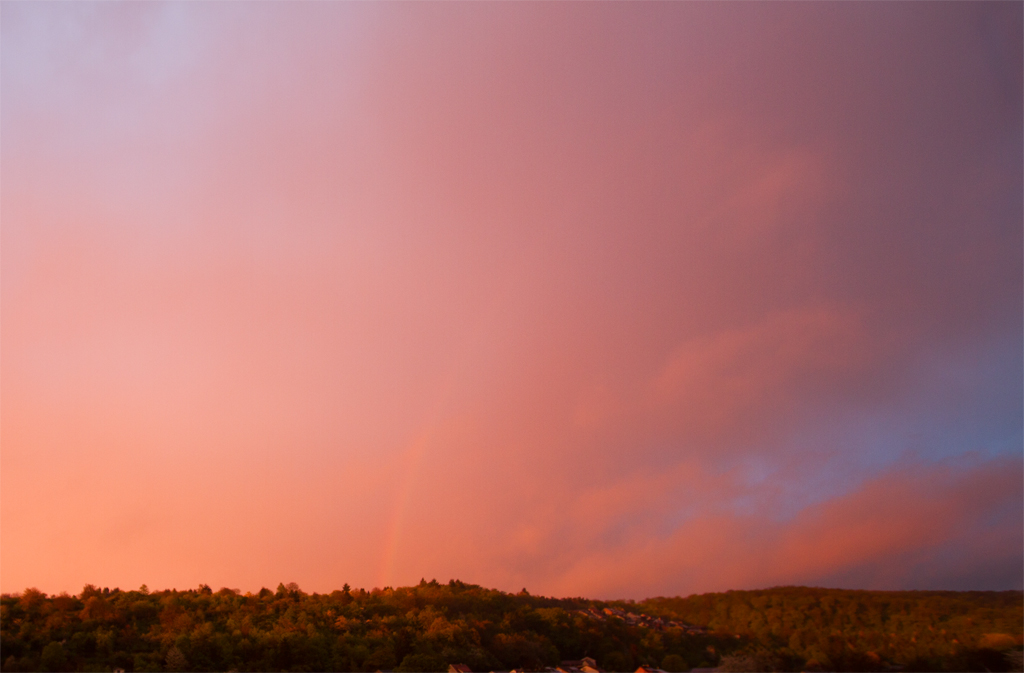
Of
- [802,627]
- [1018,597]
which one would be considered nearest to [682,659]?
[802,627]

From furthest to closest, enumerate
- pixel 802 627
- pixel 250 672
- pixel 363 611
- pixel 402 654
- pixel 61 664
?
pixel 802 627
pixel 363 611
pixel 402 654
pixel 250 672
pixel 61 664

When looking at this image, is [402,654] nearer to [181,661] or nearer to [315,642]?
[315,642]

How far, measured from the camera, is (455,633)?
47125 millimetres

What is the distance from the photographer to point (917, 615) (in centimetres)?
6347

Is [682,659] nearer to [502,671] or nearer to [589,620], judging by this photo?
[589,620]

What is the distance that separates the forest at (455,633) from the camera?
118 ft

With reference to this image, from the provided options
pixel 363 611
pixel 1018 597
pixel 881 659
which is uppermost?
pixel 363 611

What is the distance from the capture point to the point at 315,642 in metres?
39.5

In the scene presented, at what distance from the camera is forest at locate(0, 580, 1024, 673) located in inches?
1416

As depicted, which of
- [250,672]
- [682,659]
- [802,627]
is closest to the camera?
[250,672]

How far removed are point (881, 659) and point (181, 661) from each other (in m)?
56.4

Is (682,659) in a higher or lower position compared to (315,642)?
lower

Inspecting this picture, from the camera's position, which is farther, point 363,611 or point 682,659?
point 682,659

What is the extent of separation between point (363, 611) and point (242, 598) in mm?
9961
